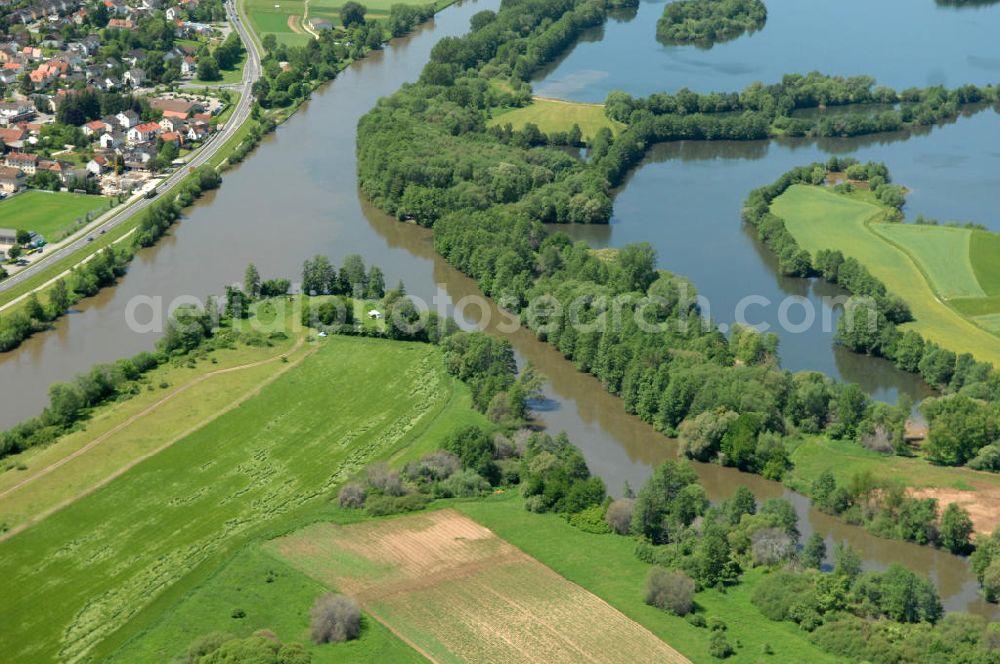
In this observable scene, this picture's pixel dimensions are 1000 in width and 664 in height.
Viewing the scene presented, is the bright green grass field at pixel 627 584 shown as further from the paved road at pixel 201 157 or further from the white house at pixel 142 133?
the white house at pixel 142 133

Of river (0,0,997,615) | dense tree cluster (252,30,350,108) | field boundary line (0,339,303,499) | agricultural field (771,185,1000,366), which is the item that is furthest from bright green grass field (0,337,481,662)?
dense tree cluster (252,30,350,108)

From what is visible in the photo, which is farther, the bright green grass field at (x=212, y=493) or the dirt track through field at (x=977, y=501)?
the dirt track through field at (x=977, y=501)

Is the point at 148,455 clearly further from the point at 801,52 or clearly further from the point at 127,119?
the point at 801,52

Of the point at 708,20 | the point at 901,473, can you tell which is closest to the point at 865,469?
the point at 901,473

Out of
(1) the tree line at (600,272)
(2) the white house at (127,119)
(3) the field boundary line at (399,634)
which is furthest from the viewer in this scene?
(2) the white house at (127,119)

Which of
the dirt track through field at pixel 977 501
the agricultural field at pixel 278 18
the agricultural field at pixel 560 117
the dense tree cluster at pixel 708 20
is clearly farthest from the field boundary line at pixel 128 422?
the dense tree cluster at pixel 708 20

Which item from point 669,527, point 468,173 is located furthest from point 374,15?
point 669,527
